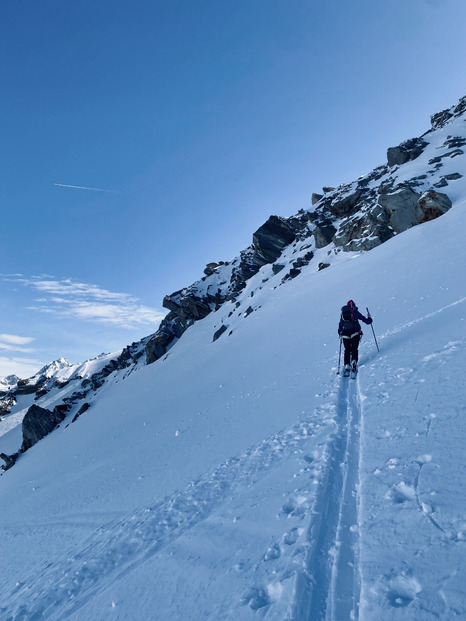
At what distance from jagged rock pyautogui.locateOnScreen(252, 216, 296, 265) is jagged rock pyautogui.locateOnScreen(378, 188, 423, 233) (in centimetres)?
2559

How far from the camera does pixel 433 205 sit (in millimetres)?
26219

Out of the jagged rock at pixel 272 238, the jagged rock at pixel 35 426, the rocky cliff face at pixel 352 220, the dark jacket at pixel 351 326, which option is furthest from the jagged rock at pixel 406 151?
the jagged rock at pixel 35 426

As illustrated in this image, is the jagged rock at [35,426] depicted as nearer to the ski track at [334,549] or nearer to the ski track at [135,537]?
the ski track at [135,537]

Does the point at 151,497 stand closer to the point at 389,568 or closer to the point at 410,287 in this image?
the point at 389,568

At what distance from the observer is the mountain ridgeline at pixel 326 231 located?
30.5 m

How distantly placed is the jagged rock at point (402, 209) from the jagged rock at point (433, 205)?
3.37 feet

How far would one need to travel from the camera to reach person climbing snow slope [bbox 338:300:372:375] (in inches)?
383

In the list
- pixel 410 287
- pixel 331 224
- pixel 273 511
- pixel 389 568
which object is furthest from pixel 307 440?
pixel 331 224

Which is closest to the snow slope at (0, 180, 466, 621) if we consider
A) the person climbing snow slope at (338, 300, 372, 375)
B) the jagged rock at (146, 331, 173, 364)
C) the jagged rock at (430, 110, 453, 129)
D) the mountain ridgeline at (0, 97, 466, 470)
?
the person climbing snow slope at (338, 300, 372, 375)

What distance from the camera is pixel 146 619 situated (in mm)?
3240

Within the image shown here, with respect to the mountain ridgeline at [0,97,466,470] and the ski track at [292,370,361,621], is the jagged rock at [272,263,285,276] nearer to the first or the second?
the mountain ridgeline at [0,97,466,470]

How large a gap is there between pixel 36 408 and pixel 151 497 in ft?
182

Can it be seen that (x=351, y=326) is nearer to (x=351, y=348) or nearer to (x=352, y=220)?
(x=351, y=348)

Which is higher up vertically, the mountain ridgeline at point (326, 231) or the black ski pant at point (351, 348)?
the mountain ridgeline at point (326, 231)
